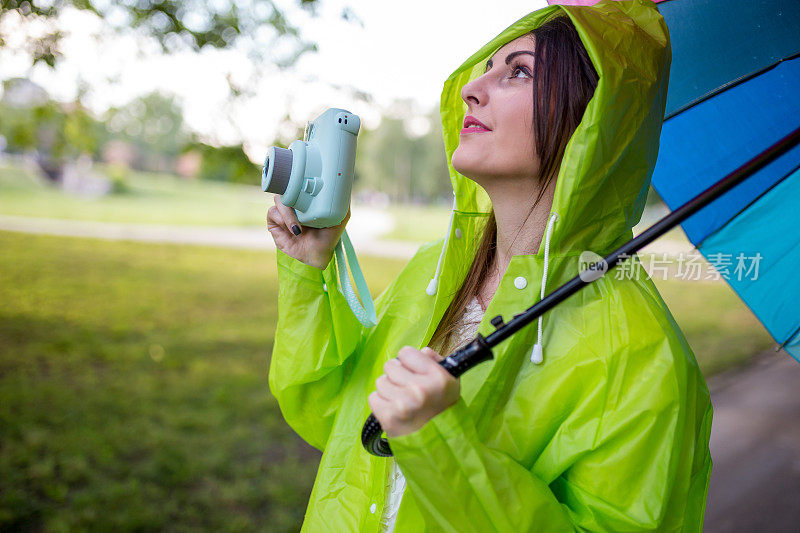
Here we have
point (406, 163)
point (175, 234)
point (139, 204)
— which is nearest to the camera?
point (175, 234)

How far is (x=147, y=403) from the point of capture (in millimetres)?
4566

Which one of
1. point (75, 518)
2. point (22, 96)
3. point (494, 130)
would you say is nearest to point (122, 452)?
point (75, 518)

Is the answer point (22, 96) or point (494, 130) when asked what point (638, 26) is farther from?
point (22, 96)

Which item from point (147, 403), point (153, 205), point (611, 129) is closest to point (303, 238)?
point (611, 129)

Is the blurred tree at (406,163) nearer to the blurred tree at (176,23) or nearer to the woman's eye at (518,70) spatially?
the blurred tree at (176,23)

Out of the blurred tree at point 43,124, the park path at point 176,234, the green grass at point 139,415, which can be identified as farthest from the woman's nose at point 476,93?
the park path at point 176,234

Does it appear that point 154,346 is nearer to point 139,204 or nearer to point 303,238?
point 303,238

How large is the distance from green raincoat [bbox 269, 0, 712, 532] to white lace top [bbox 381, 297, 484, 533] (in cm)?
3

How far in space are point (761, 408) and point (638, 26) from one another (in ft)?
15.7

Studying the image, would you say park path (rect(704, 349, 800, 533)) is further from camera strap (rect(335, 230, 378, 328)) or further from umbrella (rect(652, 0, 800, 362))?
camera strap (rect(335, 230, 378, 328))

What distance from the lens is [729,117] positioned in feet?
5.65

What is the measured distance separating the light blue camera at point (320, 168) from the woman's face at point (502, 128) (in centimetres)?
26

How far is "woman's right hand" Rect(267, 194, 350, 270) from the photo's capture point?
1.49 metres

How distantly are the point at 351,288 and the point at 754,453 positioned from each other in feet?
13.2
